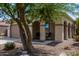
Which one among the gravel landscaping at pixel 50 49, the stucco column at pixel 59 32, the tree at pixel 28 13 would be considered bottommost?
the gravel landscaping at pixel 50 49

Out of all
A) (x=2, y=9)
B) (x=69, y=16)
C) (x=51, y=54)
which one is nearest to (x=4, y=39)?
(x=2, y=9)

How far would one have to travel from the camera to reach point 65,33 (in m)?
4.85

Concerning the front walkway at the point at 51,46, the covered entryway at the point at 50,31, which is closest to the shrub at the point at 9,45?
the front walkway at the point at 51,46

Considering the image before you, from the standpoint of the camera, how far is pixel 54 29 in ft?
15.9

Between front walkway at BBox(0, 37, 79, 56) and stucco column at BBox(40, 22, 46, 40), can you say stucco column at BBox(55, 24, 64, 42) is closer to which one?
front walkway at BBox(0, 37, 79, 56)

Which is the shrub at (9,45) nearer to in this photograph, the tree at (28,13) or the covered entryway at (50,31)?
the tree at (28,13)

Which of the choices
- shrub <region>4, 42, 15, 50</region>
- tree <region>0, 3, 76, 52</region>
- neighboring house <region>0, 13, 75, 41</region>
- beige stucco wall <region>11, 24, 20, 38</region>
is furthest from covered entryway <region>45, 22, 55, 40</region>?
shrub <region>4, 42, 15, 50</region>

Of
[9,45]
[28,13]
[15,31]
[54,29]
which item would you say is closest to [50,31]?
[54,29]

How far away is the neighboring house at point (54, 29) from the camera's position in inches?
189

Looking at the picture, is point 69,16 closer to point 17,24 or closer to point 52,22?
point 52,22

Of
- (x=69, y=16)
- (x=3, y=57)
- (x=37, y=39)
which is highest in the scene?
(x=69, y=16)

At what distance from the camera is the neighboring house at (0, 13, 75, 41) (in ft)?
15.8

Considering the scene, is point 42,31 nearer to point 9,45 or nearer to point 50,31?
point 50,31

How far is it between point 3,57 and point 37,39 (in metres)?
0.66
